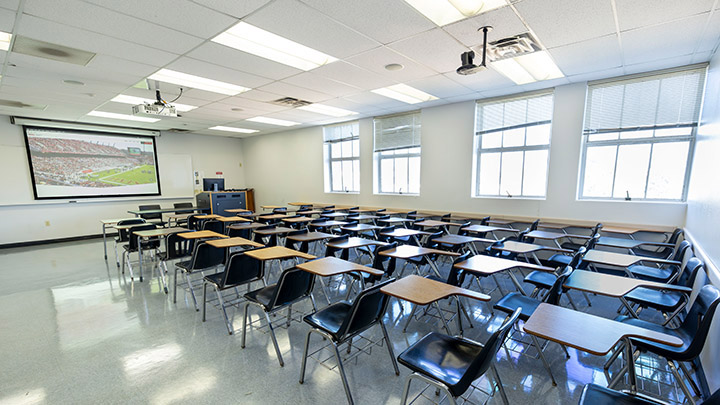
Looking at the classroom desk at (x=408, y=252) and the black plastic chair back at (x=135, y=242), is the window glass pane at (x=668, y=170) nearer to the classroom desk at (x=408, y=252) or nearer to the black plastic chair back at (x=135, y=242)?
the classroom desk at (x=408, y=252)

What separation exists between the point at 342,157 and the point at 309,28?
5.76 m

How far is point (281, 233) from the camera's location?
4.52 meters

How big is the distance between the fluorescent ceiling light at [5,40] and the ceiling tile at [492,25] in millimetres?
4530

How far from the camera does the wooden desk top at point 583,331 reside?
141cm

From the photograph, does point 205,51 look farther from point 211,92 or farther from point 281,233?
point 281,233

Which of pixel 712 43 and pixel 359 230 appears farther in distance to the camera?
pixel 359 230

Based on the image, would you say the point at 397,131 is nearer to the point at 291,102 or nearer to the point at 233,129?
the point at 291,102

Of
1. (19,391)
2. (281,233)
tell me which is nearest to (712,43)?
(281,233)

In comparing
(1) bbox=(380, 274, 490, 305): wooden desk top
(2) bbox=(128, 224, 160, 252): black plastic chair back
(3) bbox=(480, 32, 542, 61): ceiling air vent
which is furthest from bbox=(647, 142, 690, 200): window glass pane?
(2) bbox=(128, 224, 160, 252): black plastic chair back

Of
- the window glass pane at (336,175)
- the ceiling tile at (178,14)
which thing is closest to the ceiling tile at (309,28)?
the ceiling tile at (178,14)

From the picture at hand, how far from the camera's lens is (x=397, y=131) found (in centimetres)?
Result: 733

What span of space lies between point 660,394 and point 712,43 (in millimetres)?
4017

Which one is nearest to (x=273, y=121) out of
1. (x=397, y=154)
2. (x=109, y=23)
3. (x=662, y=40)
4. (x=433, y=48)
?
(x=397, y=154)

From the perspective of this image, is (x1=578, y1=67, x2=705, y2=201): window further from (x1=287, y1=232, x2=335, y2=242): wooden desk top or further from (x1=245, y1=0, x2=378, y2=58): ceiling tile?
(x1=287, y1=232, x2=335, y2=242): wooden desk top
